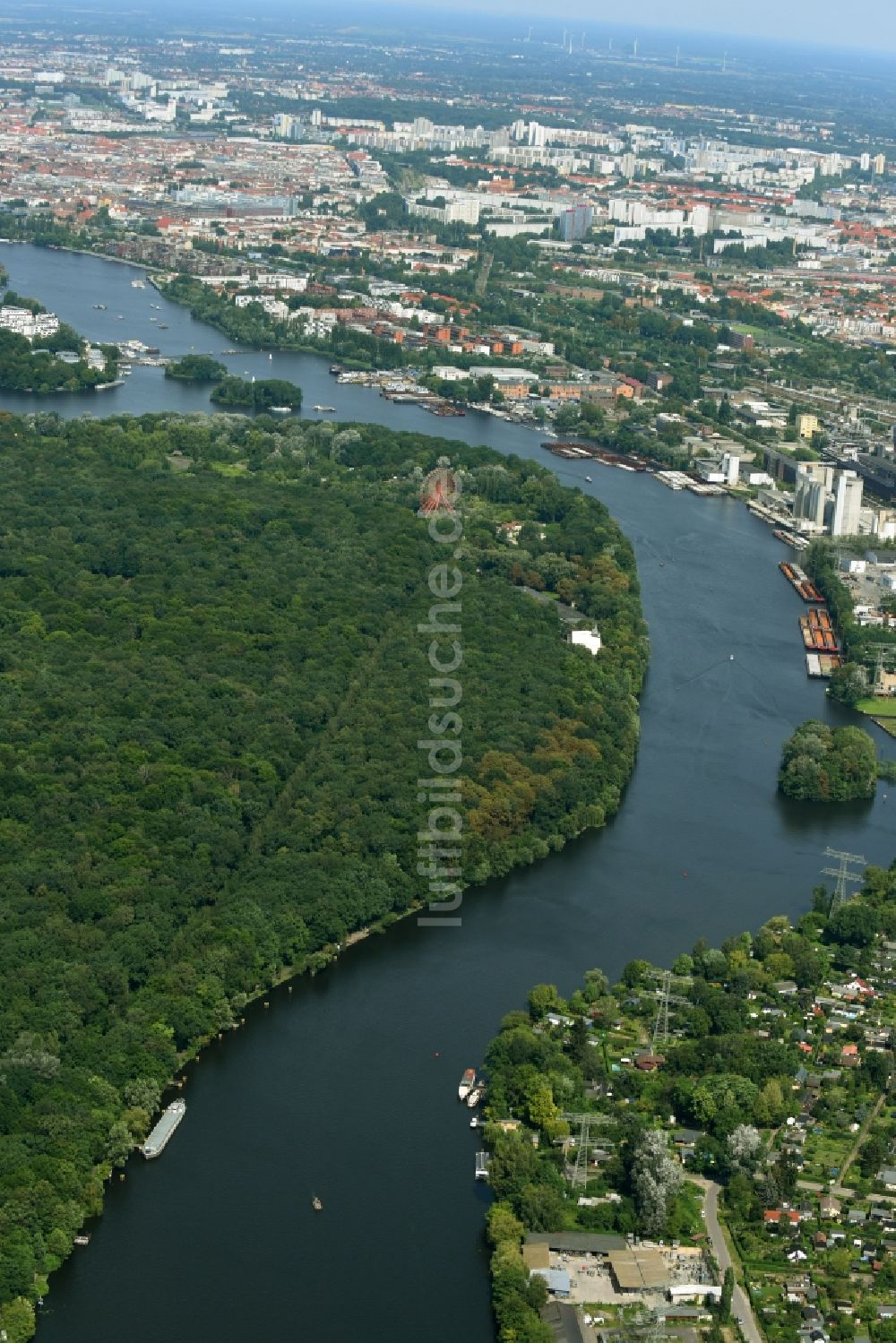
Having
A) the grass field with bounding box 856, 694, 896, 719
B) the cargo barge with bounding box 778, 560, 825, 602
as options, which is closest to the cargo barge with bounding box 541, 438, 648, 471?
the cargo barge with bounding box 778, 560, 825, 602

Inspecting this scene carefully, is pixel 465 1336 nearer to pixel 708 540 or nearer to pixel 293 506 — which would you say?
pixel 293 506

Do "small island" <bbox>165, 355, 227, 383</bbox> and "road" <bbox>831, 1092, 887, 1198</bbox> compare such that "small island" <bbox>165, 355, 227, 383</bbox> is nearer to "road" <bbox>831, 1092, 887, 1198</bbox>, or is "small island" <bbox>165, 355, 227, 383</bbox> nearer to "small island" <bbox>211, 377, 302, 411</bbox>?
"small island" <bbox>211, 377, 302, 411</bbox>

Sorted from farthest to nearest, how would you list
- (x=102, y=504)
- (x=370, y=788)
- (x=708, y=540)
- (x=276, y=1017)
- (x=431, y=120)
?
(x=431, y=120) < (x=708, y=540) < (x=102, y=504) < (x=370, y=788) < (x=276, y=1017)

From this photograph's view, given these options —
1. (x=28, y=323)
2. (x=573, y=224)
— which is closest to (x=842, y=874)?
(x=28, y=323)

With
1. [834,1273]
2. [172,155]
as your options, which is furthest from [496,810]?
[172,155]

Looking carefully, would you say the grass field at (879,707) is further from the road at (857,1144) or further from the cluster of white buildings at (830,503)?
the road at (857,1144)
